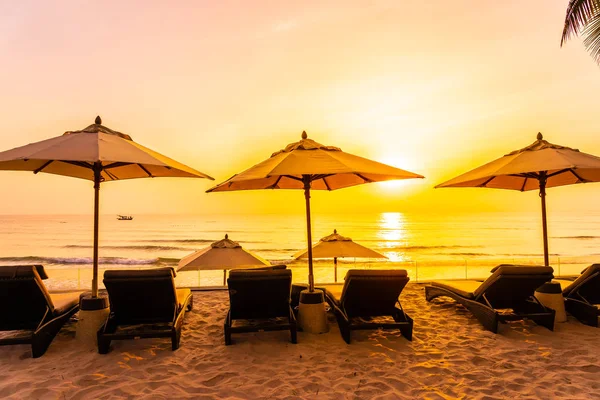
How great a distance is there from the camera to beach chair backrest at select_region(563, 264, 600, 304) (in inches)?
195

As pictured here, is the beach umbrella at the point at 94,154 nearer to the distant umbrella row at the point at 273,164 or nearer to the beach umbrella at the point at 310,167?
the distant umbrella row at the point at 273,164

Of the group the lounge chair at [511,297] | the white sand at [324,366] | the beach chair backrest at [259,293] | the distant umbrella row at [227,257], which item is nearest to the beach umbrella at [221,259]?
the distant umbrella row at [227,257]

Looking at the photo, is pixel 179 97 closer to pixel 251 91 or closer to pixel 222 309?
pixel 251 91

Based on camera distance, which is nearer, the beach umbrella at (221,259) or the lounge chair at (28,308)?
the lounge chair at (28,308)

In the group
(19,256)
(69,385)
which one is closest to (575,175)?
(69,385)

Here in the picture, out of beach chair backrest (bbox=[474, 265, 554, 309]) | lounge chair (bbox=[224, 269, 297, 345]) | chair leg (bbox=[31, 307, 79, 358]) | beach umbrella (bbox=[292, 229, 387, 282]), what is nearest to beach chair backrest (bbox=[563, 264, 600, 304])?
beach chair backrest (bbox=[474, 265, 554, 309])

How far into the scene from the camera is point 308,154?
4449mm

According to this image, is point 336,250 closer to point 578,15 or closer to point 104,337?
point 104,337

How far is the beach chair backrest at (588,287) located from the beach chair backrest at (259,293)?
4.35m

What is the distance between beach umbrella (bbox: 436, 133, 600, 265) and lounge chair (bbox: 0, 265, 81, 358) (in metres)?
6.01

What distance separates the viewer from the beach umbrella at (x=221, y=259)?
20.9ft

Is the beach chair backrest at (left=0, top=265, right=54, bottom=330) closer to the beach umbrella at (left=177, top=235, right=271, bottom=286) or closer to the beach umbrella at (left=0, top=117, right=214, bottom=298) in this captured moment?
the beach umbrella at (left=0, top=117, right=214, bottom=298)

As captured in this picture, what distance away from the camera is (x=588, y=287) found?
201 inches

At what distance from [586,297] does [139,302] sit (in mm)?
6351
